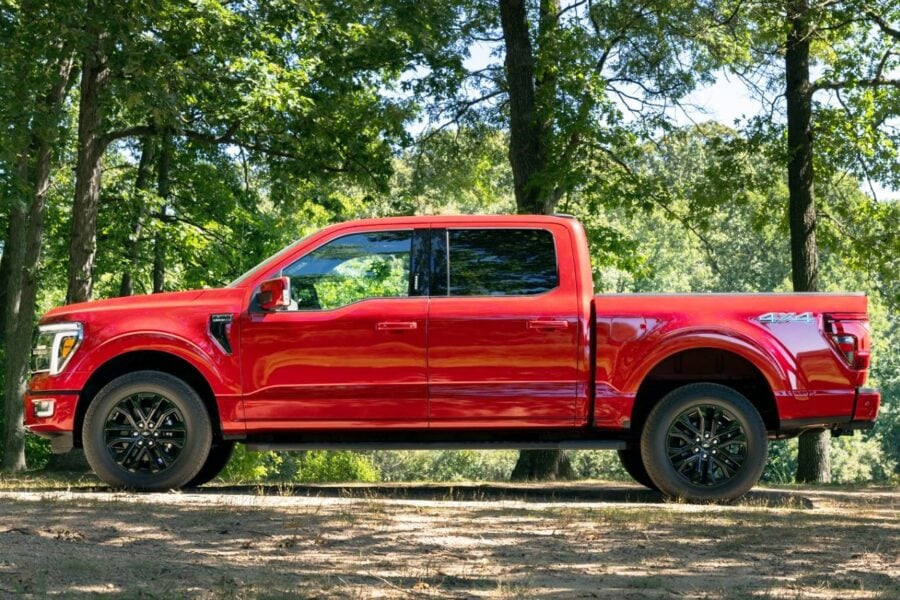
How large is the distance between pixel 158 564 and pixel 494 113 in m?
15.6

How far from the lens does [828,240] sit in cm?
1952

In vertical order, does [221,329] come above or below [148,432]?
above

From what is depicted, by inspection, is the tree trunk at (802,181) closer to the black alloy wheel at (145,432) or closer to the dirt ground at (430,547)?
the dirt ground at (430,547)

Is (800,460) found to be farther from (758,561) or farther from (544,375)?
(758,561)

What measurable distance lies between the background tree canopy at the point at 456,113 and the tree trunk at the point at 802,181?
30 millimetres

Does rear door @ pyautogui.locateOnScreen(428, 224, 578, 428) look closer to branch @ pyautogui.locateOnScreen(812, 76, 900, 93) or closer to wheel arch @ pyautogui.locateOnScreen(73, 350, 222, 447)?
wheel arch @ pyautogui.locateOnScreen(73, 350, 222, 447)

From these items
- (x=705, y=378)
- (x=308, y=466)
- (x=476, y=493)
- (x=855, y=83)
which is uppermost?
(x=855, y=83)

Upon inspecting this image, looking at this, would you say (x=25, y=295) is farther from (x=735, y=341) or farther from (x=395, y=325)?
(x=735, y=341)

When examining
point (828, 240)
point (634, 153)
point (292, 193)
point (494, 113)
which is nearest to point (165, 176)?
point (292, 193)

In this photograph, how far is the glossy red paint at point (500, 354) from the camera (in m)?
9.04

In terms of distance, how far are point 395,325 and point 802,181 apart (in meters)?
9.91

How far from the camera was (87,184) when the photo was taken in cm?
1845

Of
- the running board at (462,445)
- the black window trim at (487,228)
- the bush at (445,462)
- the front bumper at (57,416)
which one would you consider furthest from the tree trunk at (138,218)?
the bush at (445,462)

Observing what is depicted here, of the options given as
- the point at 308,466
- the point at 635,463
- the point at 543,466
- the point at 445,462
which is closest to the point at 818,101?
the point at 543,466
